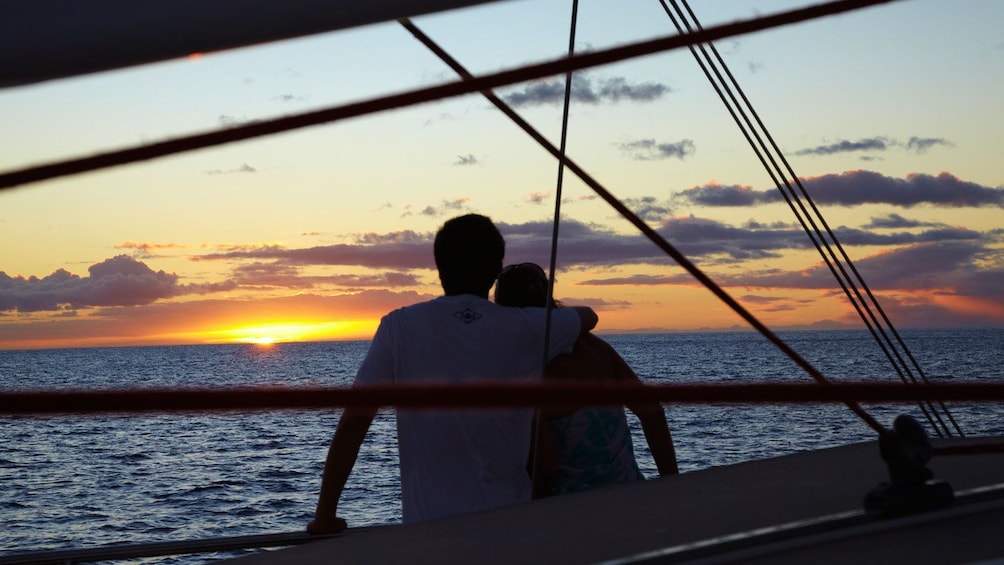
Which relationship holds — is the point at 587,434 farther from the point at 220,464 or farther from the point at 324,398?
the point at 220,464

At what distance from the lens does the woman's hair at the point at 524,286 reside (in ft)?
9.95

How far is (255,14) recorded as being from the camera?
1.82 m

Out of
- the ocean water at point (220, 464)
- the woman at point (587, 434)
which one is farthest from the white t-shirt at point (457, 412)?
the ocean water at point (220, 464)

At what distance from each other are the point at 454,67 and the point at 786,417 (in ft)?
175

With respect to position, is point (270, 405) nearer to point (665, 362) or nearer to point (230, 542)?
point (230, 542)

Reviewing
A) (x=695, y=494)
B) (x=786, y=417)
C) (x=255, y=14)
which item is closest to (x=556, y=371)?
(x=695, y=494)

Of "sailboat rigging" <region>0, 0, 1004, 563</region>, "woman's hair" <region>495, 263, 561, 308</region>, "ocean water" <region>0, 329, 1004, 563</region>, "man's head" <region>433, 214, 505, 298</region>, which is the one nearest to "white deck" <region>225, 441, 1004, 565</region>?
"sailboat rigging" <region>0, 0, 1004, 563</region>

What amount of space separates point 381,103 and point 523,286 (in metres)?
1.33

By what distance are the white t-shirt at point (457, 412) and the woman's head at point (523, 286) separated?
0.41 metres

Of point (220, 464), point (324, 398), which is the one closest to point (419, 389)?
point (324, 398)

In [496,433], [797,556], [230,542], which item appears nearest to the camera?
[797,556]

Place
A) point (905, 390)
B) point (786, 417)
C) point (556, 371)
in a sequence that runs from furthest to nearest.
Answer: point (786, 417)
point (556, 371)
point (905, 390)

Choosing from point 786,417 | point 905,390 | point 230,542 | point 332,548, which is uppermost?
point 905,390

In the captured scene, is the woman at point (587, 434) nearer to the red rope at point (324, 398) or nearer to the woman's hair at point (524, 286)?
the woman's hair at point (524, 286)
